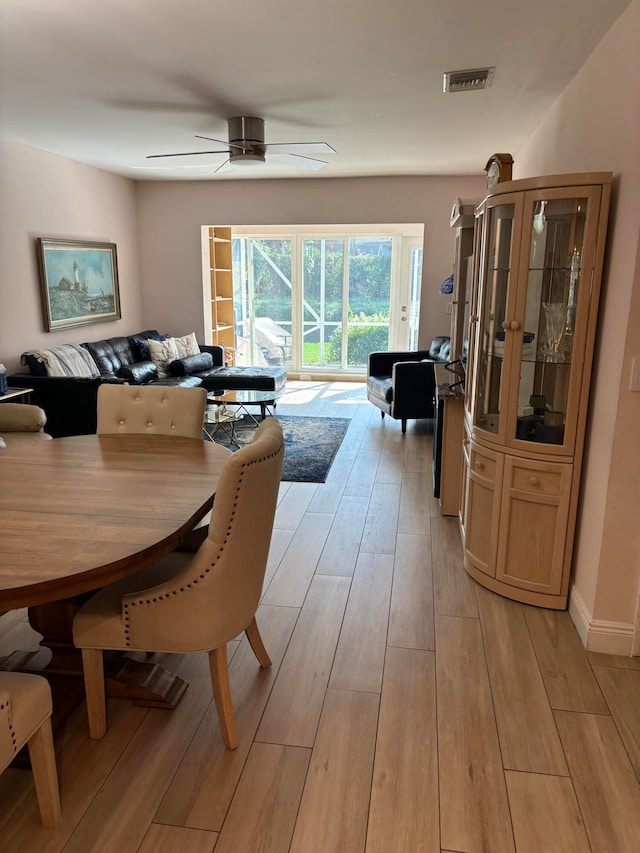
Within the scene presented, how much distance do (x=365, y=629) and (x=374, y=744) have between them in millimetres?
680

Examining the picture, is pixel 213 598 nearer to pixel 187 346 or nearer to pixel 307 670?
pixel 307 670

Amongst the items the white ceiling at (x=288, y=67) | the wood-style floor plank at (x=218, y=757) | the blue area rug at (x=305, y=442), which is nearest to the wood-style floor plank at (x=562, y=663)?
the wood-style floor plank at (x=218, y=757)

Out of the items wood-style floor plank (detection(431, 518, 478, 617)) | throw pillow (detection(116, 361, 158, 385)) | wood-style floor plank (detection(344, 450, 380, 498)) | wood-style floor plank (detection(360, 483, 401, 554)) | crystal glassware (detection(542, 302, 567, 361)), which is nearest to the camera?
crystal glassware (detection(542, 302, 567, 361))

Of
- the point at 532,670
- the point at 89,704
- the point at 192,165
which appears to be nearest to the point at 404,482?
the point at 532,670

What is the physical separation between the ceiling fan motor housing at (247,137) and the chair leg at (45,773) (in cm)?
396

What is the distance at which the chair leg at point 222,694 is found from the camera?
1965 mm

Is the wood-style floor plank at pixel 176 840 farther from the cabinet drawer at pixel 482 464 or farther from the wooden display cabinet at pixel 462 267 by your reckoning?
the wooden display cabinet at pixel 462 267

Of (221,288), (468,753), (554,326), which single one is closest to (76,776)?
(468,753)

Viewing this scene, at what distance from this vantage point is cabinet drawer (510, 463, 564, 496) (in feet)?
8.96

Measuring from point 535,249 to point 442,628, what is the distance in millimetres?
1734

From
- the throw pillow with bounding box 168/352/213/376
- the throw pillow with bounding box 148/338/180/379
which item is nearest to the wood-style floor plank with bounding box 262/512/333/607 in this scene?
the throw pillow with bounding box 168/352/213/376

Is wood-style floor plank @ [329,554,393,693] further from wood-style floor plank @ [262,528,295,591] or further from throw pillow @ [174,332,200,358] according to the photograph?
throw pillow @ [174,332,200,358]

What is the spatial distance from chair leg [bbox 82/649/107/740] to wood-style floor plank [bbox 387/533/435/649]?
117 centimetres

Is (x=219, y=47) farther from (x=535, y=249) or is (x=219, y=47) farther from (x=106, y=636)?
(x=106, y=636)
